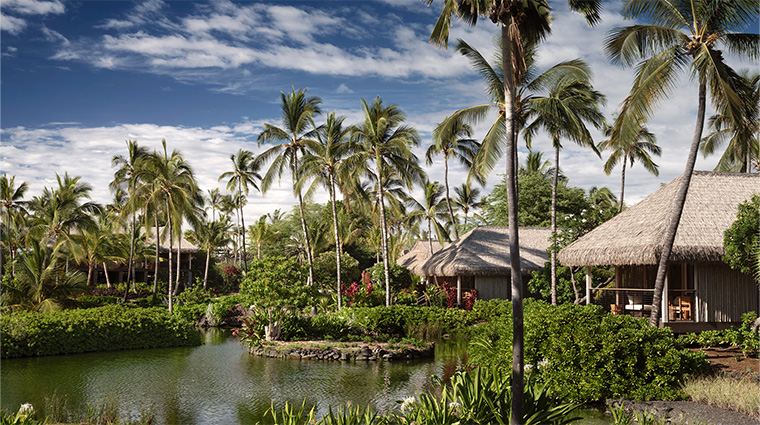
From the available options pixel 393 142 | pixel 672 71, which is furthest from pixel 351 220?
pixel 672 71

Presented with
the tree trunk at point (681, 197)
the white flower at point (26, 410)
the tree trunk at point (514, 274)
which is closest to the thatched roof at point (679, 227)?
the tree trunk at point (681, 197)

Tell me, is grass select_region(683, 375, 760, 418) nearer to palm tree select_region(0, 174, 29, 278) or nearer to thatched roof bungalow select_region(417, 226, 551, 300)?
thatched roof bungalow select_region(417, 226, 551, 300)

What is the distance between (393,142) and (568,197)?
61.5 ft

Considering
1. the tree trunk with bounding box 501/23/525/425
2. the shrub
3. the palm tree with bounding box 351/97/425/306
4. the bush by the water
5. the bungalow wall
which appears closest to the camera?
the tree trunk with bounding box 501/23/525/425

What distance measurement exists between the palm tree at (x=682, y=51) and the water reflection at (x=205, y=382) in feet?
23.1

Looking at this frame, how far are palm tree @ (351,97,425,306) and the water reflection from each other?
9.65 meters

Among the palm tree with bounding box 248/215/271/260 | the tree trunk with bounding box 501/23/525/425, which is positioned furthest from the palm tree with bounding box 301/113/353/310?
the palm tree with bounding box 248/215/271/260

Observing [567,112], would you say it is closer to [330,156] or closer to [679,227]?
[679,227]

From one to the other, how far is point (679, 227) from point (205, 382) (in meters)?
14.3

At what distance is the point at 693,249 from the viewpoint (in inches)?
661

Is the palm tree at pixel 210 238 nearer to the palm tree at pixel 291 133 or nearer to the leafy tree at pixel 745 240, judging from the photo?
the palm tree at pixel 291 133

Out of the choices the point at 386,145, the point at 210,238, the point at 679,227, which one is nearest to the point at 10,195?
the point at 210,238

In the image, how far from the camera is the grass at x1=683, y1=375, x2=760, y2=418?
9.29m

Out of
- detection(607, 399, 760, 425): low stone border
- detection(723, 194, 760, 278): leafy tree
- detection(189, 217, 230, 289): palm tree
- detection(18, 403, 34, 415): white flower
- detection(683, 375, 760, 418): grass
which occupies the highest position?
detection(189, 217, 230, 289): palm tree
